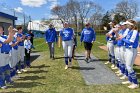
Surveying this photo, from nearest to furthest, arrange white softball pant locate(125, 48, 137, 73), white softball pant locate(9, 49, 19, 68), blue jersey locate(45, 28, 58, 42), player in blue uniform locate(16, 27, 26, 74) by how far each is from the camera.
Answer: white softball pant locate(125, 48, 137, 73), white softball pant locate(9, 49, 19, 68), player in blue uniform locate(16, 27, 26, 74), blue jersey locate(45, 28, 58, 42)

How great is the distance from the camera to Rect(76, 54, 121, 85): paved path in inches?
414

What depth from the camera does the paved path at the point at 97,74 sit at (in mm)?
10523

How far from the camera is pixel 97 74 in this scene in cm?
1196

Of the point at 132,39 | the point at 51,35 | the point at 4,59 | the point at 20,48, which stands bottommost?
the point at 4,59

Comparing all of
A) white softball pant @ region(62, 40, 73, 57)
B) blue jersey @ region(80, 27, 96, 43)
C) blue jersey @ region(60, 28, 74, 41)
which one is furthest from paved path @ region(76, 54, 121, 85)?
blue jersey @ region(60, 28, 74, 41)

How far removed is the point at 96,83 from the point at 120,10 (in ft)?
246

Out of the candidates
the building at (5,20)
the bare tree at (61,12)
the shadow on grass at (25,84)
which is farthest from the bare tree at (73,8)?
the shadow on grass at (25,84)

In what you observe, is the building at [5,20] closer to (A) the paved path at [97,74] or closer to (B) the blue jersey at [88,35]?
(B) the blue jersey at [88,35]

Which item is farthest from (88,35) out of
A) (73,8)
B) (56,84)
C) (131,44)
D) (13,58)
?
(73,8)

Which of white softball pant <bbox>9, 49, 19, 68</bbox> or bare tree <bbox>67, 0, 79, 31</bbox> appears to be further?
bare tree <bbox>67, 0, 79, 31</bbox>

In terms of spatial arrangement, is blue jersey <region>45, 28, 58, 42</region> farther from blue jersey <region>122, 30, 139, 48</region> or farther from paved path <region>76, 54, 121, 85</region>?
blue jersey <region>122, 30, 139, 48</region>

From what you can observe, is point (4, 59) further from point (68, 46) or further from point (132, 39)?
point (68, 46)

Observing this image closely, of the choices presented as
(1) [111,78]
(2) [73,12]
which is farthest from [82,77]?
(2) [73,12]

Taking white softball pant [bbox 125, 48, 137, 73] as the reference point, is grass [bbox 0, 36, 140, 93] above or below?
below
